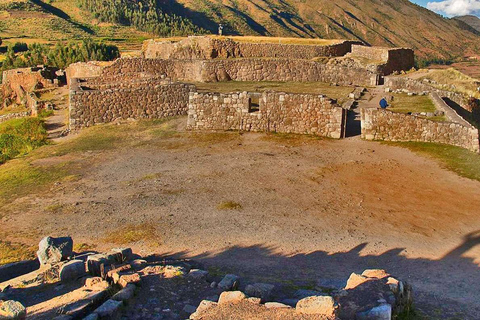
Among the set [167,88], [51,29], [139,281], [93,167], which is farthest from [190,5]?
[139,281]

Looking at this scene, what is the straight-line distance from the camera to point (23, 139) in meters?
20.5

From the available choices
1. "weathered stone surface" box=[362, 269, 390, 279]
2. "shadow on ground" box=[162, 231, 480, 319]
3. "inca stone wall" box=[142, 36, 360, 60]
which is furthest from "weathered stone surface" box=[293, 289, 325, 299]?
"inca stone wall" box=[142, 36, 360, 60]

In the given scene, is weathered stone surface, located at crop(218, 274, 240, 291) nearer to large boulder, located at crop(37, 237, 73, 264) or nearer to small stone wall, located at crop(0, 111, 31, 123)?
large boulder, located at crop(37, 237, 73, 264)

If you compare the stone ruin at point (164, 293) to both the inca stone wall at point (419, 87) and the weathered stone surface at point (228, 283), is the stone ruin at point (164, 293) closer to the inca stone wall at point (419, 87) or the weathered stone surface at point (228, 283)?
the weathered stone surface at point (228, 283)

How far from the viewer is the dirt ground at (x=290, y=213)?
869 cm

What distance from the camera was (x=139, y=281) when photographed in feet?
22.9

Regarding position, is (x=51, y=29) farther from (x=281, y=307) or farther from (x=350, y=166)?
(x=281, y=307)

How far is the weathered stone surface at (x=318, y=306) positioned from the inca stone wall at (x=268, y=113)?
13187 mm

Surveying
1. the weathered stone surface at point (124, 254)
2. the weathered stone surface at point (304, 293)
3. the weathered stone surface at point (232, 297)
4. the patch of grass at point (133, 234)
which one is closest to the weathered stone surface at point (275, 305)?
the weathered stone surface at point (232, 297)

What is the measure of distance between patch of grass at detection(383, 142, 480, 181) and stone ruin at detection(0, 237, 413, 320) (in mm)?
8374

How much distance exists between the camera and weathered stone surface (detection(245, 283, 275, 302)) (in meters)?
6.57

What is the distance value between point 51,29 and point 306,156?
250 feet

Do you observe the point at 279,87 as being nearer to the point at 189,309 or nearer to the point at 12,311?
the point at 189,309

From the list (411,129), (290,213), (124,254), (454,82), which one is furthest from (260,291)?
(454,82)
